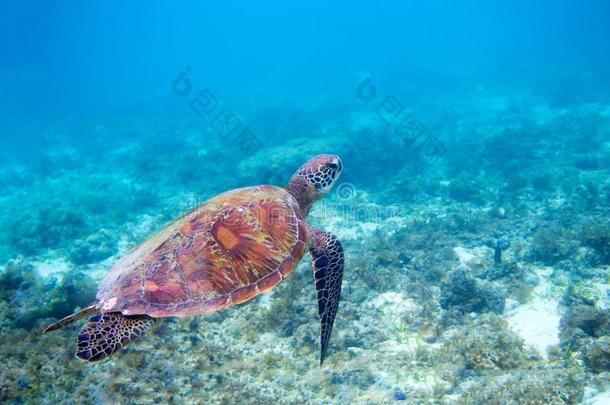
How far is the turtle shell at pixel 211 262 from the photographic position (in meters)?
3.49

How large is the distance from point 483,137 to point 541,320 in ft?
57.0

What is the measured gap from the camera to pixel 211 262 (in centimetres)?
378

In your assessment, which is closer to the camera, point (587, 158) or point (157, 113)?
point (587, 158)

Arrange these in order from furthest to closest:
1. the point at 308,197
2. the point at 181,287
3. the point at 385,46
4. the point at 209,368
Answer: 1. the point at 385,46
2. the point at 308,197
3. the point at 209,368
4. the point at 181,287

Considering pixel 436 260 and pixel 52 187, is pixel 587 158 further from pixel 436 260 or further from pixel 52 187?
pixel 52 187

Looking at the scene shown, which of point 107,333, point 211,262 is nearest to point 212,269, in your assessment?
point 211,262

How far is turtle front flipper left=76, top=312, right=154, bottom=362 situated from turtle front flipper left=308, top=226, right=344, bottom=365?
6.34ft

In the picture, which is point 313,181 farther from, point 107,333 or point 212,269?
point 107,333

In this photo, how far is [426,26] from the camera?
353ft

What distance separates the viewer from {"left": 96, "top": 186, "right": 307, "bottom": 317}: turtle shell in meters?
3.49

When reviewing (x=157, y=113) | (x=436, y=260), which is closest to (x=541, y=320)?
(x=436, y=260)

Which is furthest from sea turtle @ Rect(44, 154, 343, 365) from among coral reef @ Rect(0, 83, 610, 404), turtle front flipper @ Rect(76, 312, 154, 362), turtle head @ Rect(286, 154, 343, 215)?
coral reef @ Rect(0, 83, 610, 404)

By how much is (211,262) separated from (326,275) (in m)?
1.52

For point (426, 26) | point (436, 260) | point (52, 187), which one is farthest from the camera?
→ point (426, 26)
